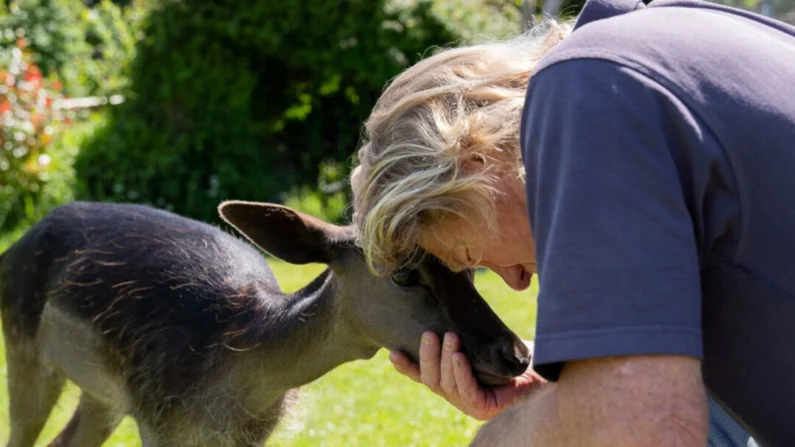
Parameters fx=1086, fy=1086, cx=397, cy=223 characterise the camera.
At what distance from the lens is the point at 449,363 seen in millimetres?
3346

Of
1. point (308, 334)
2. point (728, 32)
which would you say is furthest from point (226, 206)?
point (728, 32)

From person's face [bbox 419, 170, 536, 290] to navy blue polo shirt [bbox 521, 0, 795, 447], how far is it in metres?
0.35

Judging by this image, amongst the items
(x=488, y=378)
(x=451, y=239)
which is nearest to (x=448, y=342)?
(x=488, y=378)

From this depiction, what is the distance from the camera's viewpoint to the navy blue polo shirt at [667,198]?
1.88m

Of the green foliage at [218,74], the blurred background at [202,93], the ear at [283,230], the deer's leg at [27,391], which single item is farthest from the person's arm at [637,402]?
the green foliage at [218,74]

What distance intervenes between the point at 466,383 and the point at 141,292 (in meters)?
2.05

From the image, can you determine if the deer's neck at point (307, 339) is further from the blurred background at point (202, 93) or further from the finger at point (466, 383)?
the blurred background at point (202, 93)

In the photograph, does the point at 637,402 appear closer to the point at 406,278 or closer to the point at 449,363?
the point at 449,363

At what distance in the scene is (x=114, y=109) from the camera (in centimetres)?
1248

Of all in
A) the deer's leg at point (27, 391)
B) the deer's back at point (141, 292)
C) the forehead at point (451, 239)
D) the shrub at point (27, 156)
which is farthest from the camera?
the shrub at point (27, 156)

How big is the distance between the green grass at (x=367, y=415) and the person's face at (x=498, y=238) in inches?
109

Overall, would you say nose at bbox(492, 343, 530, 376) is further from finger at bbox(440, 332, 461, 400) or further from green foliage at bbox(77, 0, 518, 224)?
green foliage at bbox(77, 0, 518, 224)

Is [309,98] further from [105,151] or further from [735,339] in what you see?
[735,339]

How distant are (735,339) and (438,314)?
5.11 feet
